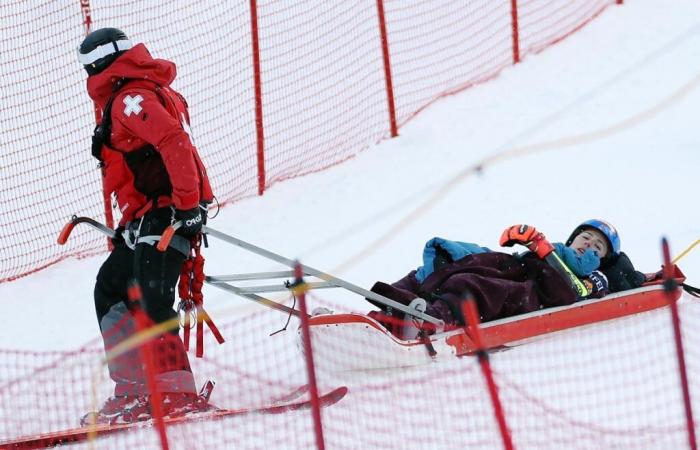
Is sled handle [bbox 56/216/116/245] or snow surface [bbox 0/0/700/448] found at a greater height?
snow surface [bbox 0/0/700/448]

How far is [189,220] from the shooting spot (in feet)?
21.4

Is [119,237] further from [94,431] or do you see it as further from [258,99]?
[258,99]

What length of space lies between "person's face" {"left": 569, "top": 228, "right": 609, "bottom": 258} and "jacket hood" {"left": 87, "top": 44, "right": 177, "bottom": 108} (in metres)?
2.87

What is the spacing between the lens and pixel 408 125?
12.0 m

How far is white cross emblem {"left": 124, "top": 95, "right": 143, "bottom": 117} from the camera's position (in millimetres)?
6316

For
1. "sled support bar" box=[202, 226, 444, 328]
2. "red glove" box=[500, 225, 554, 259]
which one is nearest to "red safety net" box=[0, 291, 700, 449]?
"sled support bar" box=[202, 226, 444, 328]

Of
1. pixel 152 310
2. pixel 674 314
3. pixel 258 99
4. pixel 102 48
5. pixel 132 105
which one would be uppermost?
pixel 258 99

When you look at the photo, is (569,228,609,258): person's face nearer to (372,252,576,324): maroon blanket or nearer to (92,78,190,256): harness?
(372,252,576,324): maroon blanket

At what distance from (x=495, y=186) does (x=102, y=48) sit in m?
4.83

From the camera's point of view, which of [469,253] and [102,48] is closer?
[102,48]

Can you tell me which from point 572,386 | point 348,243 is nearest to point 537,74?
point 348,243

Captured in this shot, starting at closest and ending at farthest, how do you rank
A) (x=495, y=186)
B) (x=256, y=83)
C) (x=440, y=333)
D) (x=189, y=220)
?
(x=189, y=220)
(x=440, y=333)
(x=495, y=186)
(x=256, y=83)

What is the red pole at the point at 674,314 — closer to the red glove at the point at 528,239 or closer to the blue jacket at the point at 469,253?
the red glove at the point at 528,239

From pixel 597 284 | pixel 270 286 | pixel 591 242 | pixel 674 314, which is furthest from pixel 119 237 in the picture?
pixel 674 314
